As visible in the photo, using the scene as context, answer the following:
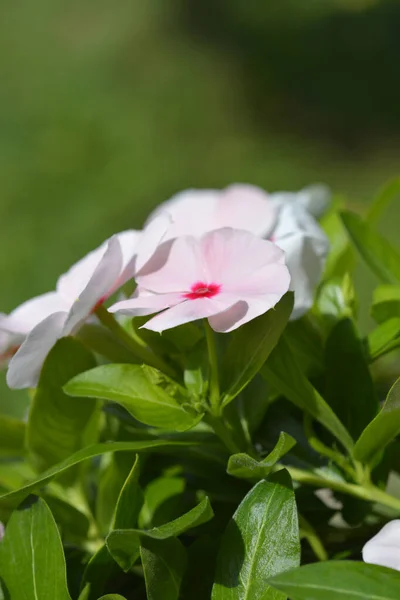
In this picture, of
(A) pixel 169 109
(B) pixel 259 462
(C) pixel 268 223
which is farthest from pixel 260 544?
(A) pixel 169 109

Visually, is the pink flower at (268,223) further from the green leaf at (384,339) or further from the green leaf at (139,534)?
the green leaf at (139,534)

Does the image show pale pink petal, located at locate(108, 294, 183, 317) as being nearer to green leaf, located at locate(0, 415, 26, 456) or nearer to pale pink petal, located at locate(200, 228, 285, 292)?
pale pink petal, located at locate(200, 228, 285, 292)

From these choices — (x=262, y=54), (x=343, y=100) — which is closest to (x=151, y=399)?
(x=343, y=100)

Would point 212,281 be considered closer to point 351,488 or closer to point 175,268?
point 175,268

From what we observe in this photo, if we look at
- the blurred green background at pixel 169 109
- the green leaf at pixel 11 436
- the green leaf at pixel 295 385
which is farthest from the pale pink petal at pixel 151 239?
the blurred green background at pixel 169 109

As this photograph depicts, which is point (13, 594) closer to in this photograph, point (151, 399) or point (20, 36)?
point (151, 399)

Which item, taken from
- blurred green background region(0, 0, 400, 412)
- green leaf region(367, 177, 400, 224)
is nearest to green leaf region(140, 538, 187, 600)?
green leaf region(367, 177, 400, 224)

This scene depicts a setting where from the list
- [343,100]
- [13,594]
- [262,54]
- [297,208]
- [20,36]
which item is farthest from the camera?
[20,36]
